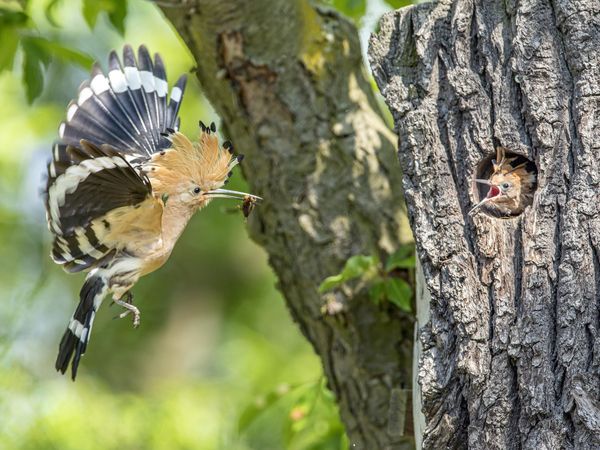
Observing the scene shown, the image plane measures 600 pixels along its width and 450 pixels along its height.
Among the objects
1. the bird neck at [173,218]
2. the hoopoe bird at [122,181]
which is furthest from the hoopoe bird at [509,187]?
the bird neck at [173,218]

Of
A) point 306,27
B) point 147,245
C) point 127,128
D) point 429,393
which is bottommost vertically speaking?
point 429,393

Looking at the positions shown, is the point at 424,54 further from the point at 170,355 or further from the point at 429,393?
the point at 170,355

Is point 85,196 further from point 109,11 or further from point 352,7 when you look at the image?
point 352,7

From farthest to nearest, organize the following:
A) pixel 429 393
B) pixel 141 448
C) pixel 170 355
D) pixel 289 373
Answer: pixel 170 355
pixel 289 373
pixel 141 448
pixel 429 393

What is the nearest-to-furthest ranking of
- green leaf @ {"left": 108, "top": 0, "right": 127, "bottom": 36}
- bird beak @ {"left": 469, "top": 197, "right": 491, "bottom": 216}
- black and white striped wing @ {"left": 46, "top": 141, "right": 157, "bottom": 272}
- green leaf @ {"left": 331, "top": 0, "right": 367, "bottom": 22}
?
1. bird beak @ {"left": 469, "top": 197, "right": 491, "bottom": 216}
2. black and white striped wing @ {"left": 46, "top": 141, "right": 157, "bottom": 272}
3. green leaf @ {"left": 331, "top": 0, "right": 367, "bottom": 22}
4. green leaf @ {"left": 108, "top": 0, "right": 127, "bottom": 36}

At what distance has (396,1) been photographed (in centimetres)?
378

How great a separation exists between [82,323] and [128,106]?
0.91m

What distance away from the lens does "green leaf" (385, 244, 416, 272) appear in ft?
11.4

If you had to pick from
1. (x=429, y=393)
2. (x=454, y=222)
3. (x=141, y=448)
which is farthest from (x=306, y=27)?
(x=141, y=448)

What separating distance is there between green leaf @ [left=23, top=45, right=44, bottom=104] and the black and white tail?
92 centimetres

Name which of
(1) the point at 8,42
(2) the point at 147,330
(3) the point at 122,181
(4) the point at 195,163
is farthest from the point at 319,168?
(2) the point at 147,330

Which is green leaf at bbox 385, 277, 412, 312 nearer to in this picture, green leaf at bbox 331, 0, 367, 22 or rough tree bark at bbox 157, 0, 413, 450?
rough tree bark at bbox 157, 0, 413, 450

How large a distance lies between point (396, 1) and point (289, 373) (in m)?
4.54

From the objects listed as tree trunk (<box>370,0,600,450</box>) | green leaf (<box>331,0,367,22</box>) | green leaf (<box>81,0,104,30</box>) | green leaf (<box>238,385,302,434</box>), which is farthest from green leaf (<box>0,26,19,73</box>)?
green leaf (<box>238,385,302,434</box>)
